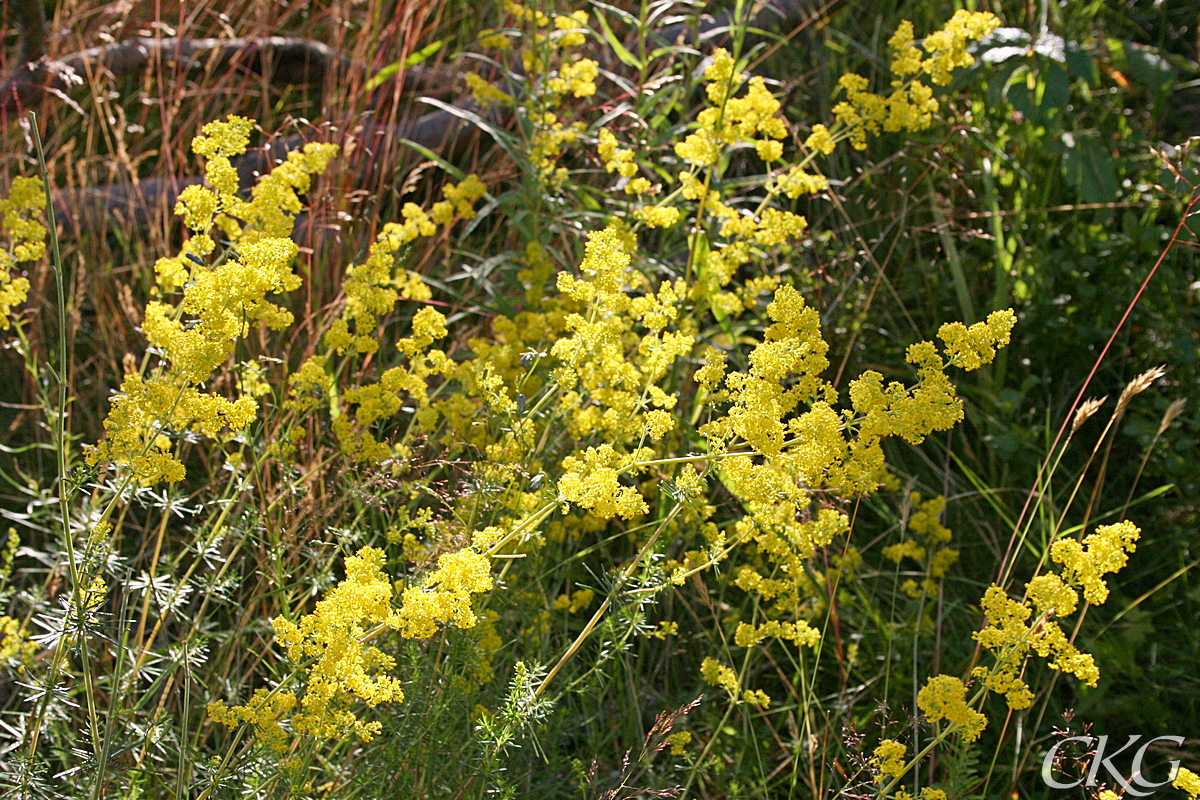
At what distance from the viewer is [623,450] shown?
1.73 meters

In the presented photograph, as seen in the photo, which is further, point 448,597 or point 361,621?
point 361,621

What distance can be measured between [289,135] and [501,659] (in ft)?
8.18

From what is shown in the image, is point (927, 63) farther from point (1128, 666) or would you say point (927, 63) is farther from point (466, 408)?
point (1128, 666)

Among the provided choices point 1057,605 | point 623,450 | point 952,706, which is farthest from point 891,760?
point 623,450

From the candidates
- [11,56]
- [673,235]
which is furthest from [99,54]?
[673,235]

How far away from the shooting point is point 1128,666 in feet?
7.37

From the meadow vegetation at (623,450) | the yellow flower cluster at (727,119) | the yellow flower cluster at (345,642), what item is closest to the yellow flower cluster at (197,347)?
the meadow vegetation at (623,450)

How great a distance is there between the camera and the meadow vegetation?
1.39 m

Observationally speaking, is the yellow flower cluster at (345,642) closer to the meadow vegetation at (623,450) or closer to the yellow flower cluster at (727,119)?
the meadow vegetation at (623,450)

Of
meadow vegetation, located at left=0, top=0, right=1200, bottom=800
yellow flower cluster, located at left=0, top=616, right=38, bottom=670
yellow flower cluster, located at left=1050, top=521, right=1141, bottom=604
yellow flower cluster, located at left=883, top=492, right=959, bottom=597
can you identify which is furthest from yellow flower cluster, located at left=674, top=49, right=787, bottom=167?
yellow flower cluster, located at left=0, top=616, right=38, bottom=670

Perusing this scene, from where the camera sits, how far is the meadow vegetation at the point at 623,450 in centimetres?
139

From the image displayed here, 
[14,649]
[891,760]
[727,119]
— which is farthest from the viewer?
[727,119]

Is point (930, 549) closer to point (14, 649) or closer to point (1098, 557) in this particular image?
point (1098, 557)

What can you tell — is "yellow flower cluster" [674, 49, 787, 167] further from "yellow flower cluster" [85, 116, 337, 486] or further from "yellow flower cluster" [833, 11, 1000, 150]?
"yellow flower cluster" [85, 116, 337, 486]
